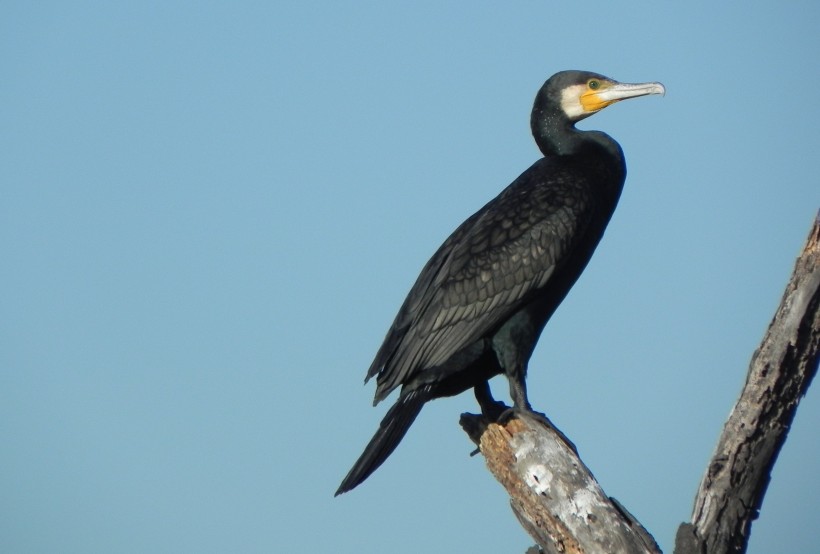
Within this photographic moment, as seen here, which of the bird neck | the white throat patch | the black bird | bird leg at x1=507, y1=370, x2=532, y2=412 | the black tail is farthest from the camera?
the white throat patch

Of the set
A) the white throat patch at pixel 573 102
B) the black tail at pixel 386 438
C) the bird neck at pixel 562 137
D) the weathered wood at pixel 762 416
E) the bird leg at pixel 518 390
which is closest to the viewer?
the weathered wood at pixel 762 416

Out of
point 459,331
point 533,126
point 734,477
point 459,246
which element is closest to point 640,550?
point 734,477

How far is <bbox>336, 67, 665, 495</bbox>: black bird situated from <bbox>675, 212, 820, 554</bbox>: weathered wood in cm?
137

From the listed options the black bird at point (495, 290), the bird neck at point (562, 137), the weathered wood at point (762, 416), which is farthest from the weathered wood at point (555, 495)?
the bird neck at point (562, 137)

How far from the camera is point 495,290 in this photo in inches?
261

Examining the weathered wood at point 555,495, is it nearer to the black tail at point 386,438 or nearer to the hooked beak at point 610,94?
the black tail at point 386,438

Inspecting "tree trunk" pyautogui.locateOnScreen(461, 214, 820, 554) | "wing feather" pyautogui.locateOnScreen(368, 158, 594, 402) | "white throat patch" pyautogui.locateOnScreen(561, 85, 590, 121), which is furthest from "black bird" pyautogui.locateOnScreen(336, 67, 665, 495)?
"tree trunk" pyautogui.locateOnScreen(461, 214, 820, 554)

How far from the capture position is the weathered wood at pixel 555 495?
16.4ft

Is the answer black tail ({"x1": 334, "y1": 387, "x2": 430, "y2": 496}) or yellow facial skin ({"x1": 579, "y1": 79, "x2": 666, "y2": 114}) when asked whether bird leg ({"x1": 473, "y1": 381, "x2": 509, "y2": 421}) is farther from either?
yellow facial skin ({"x1": 579, "y1": 79, "x2": 666, "y2": 114})

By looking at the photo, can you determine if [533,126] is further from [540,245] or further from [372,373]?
[372,373]

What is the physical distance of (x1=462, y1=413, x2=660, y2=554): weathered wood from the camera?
500 cm

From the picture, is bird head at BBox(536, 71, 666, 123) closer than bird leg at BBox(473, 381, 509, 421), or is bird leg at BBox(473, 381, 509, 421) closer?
bird leg at BBox(473, 381, 509, 421)

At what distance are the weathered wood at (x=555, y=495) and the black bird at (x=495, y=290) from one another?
0.50m

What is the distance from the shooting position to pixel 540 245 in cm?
671
